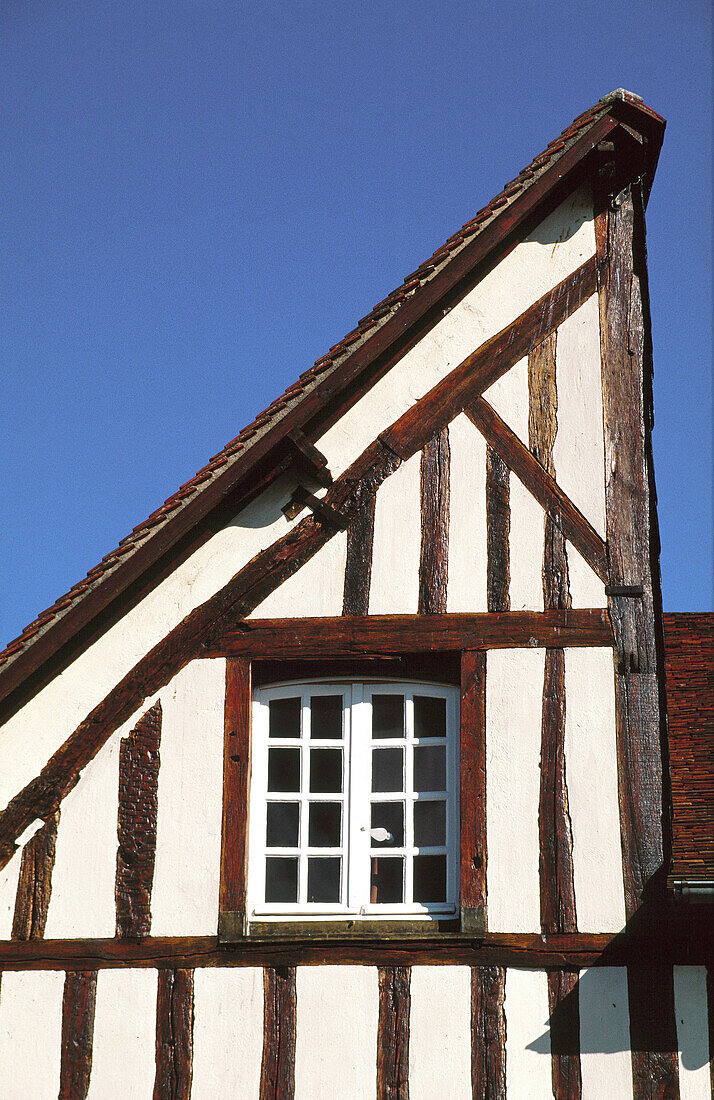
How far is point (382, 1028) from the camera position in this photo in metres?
5.07

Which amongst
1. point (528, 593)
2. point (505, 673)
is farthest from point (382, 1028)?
point (528, 593)

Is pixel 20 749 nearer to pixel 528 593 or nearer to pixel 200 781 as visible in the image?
pixel 200 781

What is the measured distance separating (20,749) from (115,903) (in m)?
0.89

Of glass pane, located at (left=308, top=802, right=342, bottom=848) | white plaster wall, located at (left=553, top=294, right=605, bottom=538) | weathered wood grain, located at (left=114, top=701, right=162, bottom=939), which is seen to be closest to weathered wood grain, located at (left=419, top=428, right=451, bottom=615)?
white plaster wall, located at (left=553, top=294, right=605, bottom=538)

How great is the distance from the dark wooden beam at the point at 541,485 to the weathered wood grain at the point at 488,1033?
6.49ft

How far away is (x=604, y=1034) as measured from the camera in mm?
4961

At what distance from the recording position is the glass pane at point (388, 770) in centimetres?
561

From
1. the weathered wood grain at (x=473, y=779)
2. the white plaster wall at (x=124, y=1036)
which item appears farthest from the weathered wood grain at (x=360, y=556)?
the white plaster wall at (x=124, y=1036)

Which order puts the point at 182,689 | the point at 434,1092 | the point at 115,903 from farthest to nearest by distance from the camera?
1. the point at 182,689
2. the point at 115,903
3. the point at 434,1092

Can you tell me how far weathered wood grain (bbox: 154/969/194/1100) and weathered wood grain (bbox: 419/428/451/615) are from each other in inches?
82.2

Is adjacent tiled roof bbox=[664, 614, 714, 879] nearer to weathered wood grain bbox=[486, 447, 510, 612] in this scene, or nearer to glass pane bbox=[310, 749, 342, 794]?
weathered wood grain bbox=[486, 447, 510, 612]

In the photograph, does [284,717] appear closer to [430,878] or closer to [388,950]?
[430,878]

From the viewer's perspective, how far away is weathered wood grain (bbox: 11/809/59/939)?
5371 millimetres

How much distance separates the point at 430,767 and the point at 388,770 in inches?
8.1
